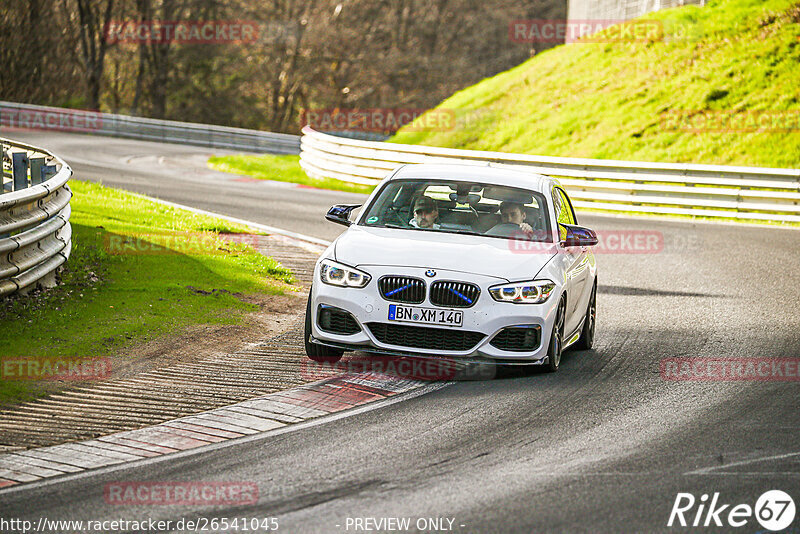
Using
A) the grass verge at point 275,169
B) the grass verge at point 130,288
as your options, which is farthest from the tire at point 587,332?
the grass verge at point 275,169

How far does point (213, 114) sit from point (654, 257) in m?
48.4

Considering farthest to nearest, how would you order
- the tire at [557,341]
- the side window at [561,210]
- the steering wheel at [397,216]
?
1. the side window at [561,210]
2. the steering wheel at [397,216]
3. the tire at [557,341]

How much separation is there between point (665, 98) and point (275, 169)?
11.9 m

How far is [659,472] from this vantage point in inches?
258

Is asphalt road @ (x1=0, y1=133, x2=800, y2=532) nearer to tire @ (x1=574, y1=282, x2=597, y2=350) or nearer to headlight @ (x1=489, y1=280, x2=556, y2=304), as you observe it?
tire @ (x1=574, y1=282, x2=597, y2=350)

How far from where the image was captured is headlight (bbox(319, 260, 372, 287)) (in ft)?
29.2

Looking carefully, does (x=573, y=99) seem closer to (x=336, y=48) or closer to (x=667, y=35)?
(x=667, y=35)

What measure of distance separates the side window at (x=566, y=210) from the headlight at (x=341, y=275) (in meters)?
2.76

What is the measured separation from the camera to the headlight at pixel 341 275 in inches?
350

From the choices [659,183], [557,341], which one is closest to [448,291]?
[557,341]

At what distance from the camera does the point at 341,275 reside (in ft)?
29.6

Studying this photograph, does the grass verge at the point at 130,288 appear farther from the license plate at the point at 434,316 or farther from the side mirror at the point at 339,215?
the license plate at the point at 434,316

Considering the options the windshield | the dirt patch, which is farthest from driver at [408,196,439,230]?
the dirt patch

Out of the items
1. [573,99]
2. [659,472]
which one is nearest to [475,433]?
[659,472]
